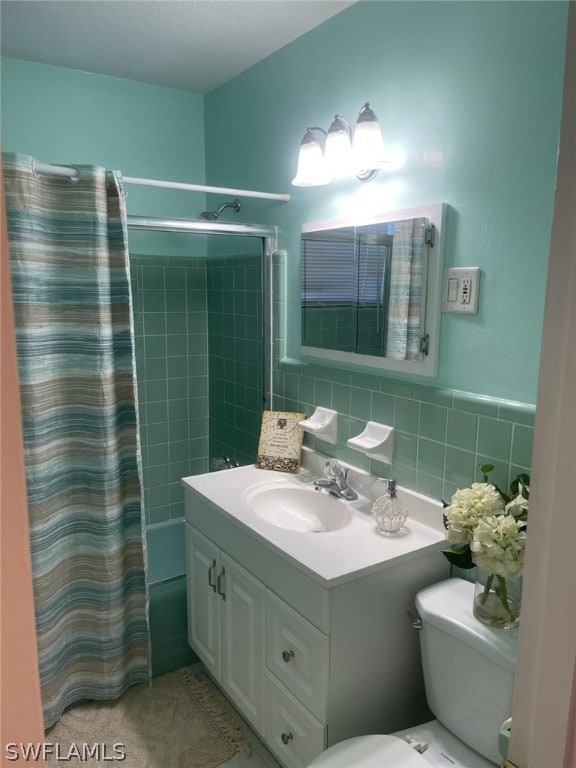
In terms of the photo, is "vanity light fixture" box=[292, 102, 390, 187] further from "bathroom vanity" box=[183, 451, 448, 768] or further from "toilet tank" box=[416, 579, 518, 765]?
"toilet tank" box=[416, 579, 518, 765]

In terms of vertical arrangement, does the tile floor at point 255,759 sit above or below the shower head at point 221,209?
below

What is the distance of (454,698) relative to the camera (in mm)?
1378

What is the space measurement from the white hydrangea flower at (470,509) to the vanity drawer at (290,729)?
0.65 metres

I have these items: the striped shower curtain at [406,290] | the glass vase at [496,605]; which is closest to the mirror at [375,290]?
the striped shower curtain at [406,290]

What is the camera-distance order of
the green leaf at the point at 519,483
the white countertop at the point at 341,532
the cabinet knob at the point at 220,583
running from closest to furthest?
the green leaf at the point at 519,483, the white countertop at the point at 341,532, the cabinet knob at the point at 220,583

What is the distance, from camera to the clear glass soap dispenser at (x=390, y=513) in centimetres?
164

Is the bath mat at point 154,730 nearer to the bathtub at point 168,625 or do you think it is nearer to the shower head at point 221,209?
the bathtub at point 168,625

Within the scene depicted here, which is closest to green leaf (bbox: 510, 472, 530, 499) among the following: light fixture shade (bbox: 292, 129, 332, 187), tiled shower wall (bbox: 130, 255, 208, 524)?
light fixture shade (bbox: 292, 129, 332, 187)

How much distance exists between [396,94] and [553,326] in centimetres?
146

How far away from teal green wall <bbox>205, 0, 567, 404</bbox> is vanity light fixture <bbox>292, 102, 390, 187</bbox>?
0.06 m

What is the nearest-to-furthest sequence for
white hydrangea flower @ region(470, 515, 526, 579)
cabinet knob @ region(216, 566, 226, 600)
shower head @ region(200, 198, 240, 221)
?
white hydrangea flower @ region(470, 515, 526, 579) → cabinet knob @ region(216, 566, 226, 600) → shower head @ region(200, 198, 240, 221)

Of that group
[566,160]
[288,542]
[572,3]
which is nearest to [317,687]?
[288,542]

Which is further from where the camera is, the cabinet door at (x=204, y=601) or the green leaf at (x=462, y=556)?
the cabinet door at (x=204, y=601)

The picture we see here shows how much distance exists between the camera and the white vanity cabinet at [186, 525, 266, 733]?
67.4 inches
